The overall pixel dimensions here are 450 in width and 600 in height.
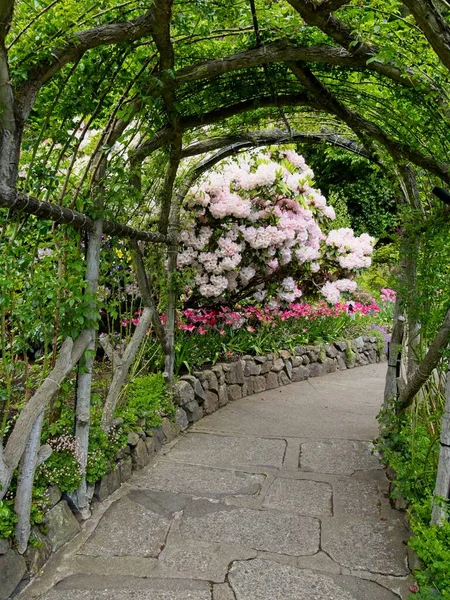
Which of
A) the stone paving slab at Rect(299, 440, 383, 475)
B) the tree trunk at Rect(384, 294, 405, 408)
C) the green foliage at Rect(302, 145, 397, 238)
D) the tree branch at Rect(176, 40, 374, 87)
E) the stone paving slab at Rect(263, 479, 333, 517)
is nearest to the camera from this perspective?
the tree branch at Rect(176, 40, 374, 87)

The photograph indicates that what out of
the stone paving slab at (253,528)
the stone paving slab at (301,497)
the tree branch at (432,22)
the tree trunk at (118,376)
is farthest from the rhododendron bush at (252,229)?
the tree branch at (432,22)

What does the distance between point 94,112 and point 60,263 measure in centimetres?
85

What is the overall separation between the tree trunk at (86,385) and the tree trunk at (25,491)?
52cm

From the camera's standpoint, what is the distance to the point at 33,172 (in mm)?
2523

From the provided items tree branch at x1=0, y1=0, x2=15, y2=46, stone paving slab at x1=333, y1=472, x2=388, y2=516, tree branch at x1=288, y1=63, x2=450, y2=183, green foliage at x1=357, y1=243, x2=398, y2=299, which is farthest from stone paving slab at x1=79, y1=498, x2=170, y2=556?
green foliage at x1=357, y1=243, x2=398, y2=299

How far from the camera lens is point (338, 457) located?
153 inches

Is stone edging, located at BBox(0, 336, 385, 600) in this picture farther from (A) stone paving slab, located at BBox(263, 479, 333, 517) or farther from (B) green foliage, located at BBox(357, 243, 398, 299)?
(B) green foliage, located at BBox(357, 243, 398, 299)

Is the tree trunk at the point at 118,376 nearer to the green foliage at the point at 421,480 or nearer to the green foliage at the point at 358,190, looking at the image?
the green foliage at the point at 421,480

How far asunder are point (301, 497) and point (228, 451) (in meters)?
0.90

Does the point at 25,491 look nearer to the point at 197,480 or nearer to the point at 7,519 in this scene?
the point at 7,519

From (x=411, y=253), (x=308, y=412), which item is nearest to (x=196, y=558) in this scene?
(x=411, y=253)

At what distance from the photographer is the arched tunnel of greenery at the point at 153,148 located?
6.92 ft

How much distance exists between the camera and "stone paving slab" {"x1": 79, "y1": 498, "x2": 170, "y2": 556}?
98.0 inches

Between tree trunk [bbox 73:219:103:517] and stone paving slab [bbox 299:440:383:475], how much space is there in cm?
161
